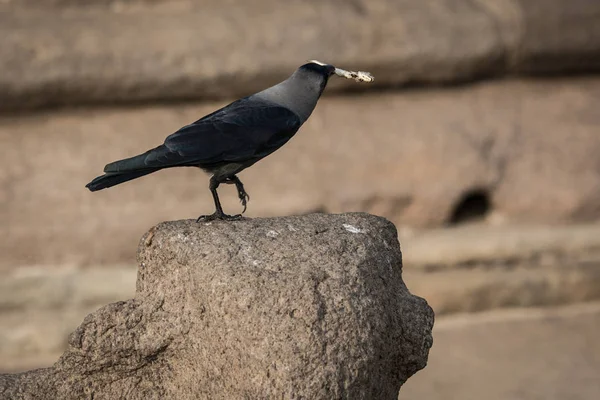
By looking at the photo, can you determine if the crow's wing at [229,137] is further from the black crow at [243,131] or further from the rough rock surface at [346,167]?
the rough rock surface at [346,167]

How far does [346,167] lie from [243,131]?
267 cm

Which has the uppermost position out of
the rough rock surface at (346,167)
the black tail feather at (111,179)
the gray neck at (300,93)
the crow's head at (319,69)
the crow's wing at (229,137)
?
the crow's head at (319,69)

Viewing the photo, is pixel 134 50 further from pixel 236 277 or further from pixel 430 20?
pixel 236 277

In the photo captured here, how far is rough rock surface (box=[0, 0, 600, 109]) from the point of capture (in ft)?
16.9

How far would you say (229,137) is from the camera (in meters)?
2.78

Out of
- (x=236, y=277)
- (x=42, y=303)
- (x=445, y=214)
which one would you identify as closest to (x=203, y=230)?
(x=236, y=277)

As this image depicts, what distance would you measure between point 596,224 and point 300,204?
1.69m

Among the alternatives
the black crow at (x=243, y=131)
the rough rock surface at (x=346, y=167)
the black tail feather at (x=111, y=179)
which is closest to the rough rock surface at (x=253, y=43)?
the rough rock surface at (x=346, y=167)

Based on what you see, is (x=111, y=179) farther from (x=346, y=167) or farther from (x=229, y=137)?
(x=346, y=167)

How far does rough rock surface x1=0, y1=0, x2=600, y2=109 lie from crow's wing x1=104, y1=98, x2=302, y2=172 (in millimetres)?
2448

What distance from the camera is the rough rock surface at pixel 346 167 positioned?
203 inches

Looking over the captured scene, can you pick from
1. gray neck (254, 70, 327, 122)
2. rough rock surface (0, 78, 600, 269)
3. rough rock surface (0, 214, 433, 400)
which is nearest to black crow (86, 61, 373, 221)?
gray neck (254, 70, 327, 122)

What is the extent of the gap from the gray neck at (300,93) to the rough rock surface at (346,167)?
240 cm

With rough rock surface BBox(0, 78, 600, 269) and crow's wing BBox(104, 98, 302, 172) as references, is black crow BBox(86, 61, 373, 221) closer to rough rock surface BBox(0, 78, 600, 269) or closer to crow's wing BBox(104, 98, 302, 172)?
crow's wing BBox(104, 98, 302, 172)
